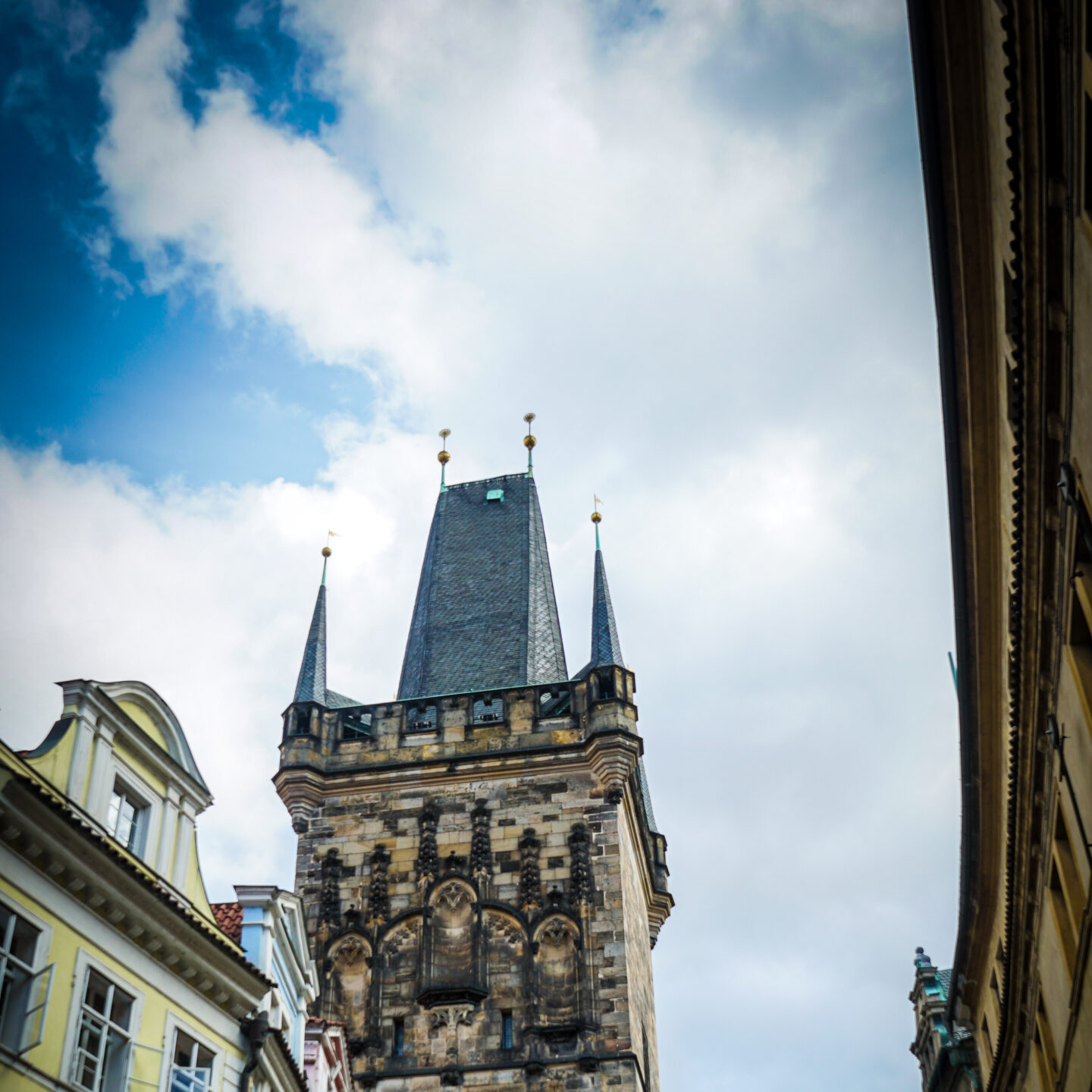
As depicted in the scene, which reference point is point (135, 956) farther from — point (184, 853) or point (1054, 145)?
point (1054, 145)

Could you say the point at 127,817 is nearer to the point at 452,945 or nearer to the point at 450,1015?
the point at 450,1015

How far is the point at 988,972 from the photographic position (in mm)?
18797

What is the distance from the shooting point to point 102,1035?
35.4 feet

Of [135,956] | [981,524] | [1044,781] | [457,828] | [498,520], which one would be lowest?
Answer: [135,956]

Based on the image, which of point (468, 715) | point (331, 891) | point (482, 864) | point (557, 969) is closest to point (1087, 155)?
point (557, 969)

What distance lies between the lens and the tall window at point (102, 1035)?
10586mm

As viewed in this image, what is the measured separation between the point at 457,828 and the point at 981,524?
585 inches

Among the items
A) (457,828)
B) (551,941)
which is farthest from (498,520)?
(551,941)

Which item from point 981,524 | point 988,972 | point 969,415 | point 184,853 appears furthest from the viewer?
point 988,972

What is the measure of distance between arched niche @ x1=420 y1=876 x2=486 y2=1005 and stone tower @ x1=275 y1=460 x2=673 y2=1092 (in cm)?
3

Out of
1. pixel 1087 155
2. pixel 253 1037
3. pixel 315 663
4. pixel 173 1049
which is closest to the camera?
pixel 1087 155

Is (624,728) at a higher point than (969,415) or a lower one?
higher

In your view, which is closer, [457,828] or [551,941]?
[551,941]

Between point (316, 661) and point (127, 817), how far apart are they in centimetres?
1593
